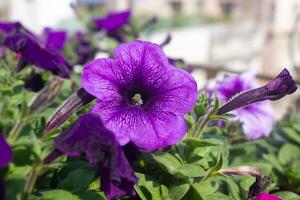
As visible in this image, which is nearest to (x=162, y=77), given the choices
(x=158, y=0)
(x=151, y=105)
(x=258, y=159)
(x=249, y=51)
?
(x=151, y=105)

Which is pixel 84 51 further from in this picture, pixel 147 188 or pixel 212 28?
pixel 212 28

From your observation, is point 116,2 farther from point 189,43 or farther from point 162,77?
point 162,77

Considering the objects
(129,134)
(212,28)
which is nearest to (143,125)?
(129,134)

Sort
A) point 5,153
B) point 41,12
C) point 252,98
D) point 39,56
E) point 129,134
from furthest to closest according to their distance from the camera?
point 41,12 < point 39,56 < point 252,98 < point 129,134 < point 5,153

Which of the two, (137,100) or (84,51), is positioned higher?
(137,100)

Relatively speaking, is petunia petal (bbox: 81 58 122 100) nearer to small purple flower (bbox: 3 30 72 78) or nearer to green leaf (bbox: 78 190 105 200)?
green leaf (bbox: 78 190 105 200)

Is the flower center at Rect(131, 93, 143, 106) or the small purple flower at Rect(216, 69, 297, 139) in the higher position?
the flower center at Rect(131, 93, 143, 106)

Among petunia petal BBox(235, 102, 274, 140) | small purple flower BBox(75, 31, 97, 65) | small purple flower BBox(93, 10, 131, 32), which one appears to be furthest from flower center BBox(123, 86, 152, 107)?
small purple flower BBox(93, 10, 131, 32)
